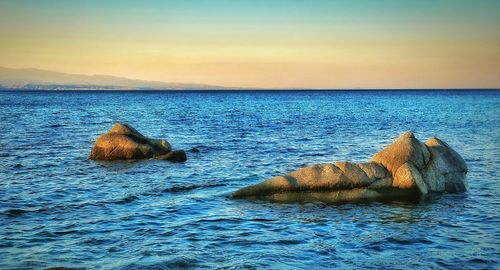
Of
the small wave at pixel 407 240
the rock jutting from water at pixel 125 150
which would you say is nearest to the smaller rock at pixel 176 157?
the rock jutting from water at pixel 125 150

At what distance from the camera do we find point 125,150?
30.5m

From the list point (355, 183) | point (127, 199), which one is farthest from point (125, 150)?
point (355, 183)

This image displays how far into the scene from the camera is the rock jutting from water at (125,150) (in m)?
30.2

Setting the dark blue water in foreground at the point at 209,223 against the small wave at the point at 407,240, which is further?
the small wave at the point at 407,240

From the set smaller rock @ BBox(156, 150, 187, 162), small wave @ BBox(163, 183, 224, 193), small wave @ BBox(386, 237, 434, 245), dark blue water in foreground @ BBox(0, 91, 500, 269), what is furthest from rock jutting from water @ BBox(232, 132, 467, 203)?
smaller rock @ BBox(156, 150, 187, 162)

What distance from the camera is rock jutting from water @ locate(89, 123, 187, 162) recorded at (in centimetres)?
3021

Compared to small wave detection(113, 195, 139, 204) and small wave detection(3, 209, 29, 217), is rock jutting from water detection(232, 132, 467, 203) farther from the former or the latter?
small wave detection(3, 209, 29, 217)

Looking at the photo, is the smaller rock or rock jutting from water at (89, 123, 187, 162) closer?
the smaller rock

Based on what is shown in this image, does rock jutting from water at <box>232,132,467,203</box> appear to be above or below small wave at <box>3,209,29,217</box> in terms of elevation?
above

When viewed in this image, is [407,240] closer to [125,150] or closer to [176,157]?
[176,157]

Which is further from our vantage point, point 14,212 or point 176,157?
point 176,157

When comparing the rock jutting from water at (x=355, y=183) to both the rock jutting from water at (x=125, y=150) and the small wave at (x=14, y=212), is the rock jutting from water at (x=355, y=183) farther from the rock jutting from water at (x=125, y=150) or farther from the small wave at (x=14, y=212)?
the rock jutting from water at (x=125, y=150)

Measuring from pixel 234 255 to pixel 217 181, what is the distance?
10558 millimetres

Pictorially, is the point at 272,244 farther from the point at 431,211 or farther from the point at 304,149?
the point at 304,149
